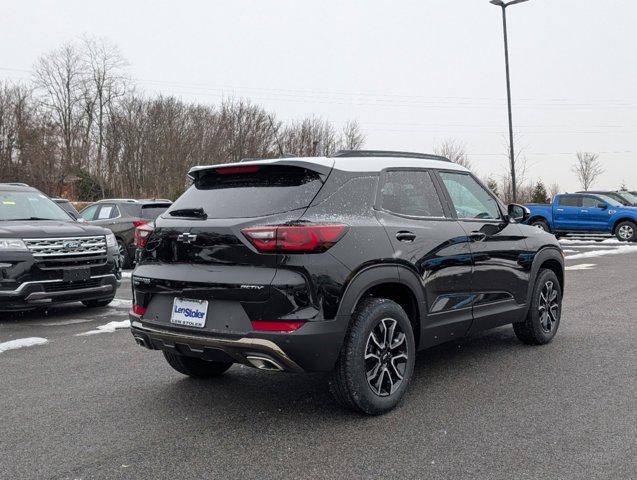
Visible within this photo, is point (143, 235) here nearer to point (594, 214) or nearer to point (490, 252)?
point (490, 252)

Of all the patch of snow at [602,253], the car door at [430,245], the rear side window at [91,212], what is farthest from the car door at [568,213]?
the car door at [430,245]

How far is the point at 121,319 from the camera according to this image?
325 inches

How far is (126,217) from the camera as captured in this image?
47.2 feet

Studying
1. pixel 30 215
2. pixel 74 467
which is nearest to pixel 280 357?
pixel 74 467

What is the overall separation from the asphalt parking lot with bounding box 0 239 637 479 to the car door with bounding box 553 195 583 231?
18.7 m

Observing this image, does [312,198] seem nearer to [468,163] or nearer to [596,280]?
[596,280]

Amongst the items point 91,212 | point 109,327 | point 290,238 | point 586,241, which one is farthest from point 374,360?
point 586,241

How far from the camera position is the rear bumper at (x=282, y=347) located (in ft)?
12.6

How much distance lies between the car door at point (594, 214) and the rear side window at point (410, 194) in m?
20.8

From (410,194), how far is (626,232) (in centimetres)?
2113

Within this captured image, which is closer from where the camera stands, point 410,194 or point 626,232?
point 410,194

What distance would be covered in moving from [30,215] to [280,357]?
6.29 metres

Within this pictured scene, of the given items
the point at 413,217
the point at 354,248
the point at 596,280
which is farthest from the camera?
the point at 596,280

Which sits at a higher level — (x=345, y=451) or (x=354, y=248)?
(x=354, y=248)
